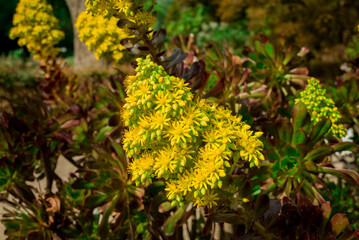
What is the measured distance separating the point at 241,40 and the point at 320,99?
32.6 feet

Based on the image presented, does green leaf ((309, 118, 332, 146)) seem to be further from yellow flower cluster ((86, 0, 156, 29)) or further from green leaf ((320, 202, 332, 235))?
yellow flower cluster ((86, 0, 156, 29))

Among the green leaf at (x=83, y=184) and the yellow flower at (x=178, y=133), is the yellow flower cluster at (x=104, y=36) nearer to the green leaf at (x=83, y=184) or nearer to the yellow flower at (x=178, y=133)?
the green leaf at (x=83, y=184)

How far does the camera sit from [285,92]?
2020mm

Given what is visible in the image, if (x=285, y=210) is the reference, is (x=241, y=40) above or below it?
below

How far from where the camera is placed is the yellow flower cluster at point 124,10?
4.08 feet

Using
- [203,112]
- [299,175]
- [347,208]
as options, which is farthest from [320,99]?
[347,208]

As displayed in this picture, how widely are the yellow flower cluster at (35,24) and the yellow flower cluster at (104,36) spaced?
0.61 metres

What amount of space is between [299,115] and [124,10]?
2.82 ft

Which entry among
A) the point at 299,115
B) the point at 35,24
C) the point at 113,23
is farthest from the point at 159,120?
the point at 35,24

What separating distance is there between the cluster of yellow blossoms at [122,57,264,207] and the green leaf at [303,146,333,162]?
0.58 m

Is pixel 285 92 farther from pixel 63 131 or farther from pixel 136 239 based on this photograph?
pixel 63 131

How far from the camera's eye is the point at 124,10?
4.06 ft

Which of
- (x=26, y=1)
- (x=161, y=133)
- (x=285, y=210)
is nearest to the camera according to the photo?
(x=161, y=133)

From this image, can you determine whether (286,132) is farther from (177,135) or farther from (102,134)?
(102,134)
